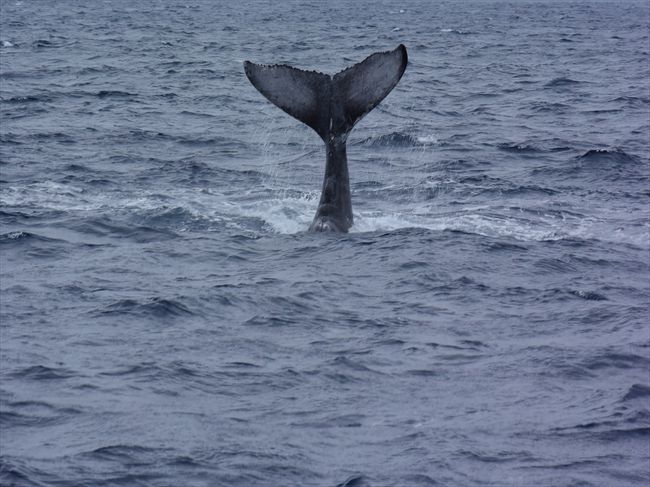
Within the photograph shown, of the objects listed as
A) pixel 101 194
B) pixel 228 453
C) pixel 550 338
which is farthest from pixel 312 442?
pixel 101 194

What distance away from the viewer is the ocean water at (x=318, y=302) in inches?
316

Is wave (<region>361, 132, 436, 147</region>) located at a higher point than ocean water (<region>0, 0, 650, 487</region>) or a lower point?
lower

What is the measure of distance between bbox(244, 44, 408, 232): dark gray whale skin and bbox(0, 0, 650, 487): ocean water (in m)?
0.77

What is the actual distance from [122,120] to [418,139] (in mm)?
5930

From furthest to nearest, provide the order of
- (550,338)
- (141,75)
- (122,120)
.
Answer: (141,75)
(122,120)
(550,338)

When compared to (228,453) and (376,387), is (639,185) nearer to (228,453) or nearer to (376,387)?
(376,387)

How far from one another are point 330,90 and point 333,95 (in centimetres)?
6

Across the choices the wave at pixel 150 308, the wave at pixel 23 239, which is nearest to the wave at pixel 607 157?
the wave at pixel 23 239

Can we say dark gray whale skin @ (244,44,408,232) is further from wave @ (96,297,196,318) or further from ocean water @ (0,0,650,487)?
wave @ (96,297,196,318)

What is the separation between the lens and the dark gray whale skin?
42.7 feet

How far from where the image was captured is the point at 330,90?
1340cm

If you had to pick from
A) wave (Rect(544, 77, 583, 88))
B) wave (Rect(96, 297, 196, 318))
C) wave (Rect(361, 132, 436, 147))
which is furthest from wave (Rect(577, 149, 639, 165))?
wave (Rect(544, 77, 583, 88))

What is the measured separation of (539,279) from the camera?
1233 centimetres

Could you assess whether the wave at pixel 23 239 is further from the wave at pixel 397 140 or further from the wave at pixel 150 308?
the wave at pixel 397 140
